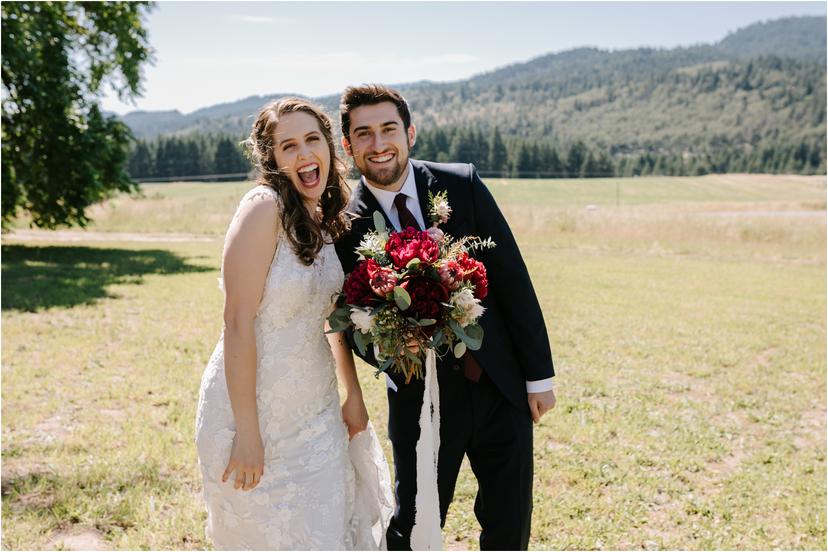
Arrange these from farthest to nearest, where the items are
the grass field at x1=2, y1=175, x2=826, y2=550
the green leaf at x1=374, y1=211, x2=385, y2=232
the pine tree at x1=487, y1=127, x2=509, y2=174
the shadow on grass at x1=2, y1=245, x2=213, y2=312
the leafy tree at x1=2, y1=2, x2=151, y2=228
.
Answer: the pine tree at x1=487, y1=127, x2=509, y2=174
the leafy tree at x1=2, y1=2, x2=151, y2=228
the shadow on grass at x1=2, y1=245, x2=213, y2=312
the grass field at x1=2, y1=175, x2=826, y2=550
the green leaf at x1=374, y1=211, x2=385, y2=232

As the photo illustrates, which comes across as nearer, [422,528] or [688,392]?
[422,528]

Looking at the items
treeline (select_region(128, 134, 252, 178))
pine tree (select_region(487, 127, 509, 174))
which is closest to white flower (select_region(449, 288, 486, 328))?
pine tree (select_region(487, 127, 509, 174))

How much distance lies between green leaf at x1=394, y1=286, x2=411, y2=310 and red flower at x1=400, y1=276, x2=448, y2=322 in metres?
0.05

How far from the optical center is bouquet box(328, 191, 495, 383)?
8.49ft

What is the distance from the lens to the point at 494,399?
10.3ft

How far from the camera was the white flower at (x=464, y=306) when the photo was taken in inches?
102

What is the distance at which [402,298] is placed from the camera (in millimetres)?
2531

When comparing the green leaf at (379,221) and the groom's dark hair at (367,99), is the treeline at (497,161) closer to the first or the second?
the groom's dark hair at (367,99)

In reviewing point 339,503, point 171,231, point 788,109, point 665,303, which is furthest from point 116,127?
point 788,109

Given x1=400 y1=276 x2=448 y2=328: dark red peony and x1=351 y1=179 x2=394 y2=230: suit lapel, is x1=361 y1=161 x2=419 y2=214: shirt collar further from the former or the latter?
x1=400 y1=276 x2=448 y2=328: dark red peony

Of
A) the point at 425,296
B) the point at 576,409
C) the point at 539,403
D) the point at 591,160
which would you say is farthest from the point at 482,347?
the point at 591,160

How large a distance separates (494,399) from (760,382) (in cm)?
657

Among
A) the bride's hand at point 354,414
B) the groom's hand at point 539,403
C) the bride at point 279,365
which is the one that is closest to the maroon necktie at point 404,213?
the bride at point 279,365

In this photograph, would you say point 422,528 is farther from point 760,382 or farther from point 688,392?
point 760,382
